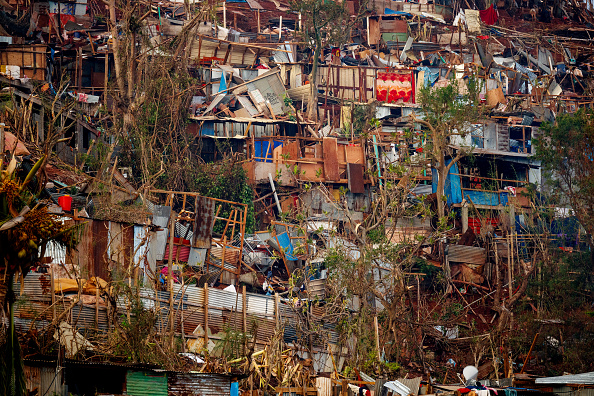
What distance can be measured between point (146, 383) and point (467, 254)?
1339cm

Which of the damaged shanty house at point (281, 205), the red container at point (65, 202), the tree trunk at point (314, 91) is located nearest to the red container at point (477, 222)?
the damaged shanty house at point (281, 205)

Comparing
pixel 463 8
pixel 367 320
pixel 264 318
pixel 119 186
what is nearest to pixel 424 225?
pixel 367 320

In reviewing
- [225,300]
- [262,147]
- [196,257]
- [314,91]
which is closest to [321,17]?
[314,91]

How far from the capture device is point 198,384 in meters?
10.2

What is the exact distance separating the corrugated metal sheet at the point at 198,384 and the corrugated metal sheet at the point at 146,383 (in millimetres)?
110

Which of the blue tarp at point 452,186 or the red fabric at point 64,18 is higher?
the red fabric at point 64,18

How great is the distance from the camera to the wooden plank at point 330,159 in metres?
23.5

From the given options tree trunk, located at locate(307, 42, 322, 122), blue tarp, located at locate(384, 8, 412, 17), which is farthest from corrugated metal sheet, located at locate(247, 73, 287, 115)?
blue tarp, located at locate(384, 8, 412, 17)

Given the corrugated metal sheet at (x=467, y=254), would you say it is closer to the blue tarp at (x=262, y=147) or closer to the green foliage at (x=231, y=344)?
the blue tarp at (x=262, y=147)

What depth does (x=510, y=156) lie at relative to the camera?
24500 millimetres

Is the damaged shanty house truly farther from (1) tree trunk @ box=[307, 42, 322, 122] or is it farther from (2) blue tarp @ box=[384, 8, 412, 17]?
(2) blue tarp @ box=[384, 8, 412, 17]

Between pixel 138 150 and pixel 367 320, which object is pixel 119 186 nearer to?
pixel 138 150

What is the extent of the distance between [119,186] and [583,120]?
538 inches

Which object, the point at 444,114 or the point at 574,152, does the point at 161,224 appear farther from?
the point at 574,152
